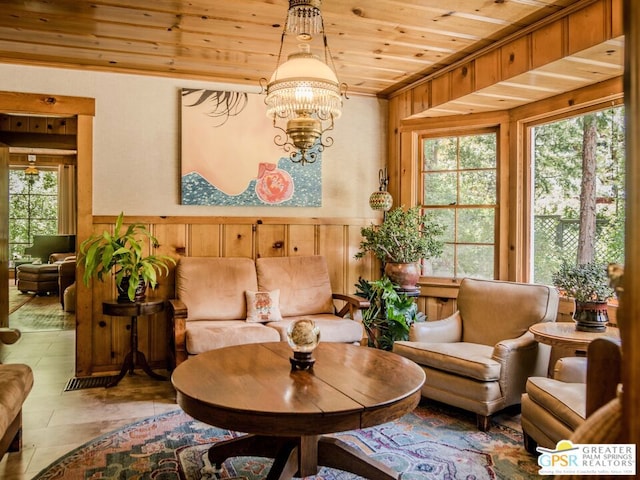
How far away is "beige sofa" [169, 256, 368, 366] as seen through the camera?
11.4 ft

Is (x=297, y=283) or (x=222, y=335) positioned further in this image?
(x=297, y=283)

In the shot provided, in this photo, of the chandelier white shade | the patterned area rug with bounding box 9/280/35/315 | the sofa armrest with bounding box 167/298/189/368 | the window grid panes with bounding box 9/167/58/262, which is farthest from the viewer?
the window grid panes with bounding box 9/167/58/262

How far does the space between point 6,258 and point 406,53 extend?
4.54 metres

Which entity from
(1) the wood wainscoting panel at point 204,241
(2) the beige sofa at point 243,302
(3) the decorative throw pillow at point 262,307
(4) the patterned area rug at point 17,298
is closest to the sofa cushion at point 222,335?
(2) the beige sofa at point 243,302

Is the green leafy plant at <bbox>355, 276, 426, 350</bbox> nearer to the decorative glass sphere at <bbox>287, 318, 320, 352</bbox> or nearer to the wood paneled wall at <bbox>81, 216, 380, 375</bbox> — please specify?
the wood paneled wall at <bbox>81, 216, 380, 375</bbox>

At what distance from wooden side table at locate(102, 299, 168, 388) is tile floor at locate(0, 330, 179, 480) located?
0.27 ft

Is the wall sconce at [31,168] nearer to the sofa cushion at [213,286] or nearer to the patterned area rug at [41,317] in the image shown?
the patterned area rug at [41,317]

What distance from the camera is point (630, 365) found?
60 cm

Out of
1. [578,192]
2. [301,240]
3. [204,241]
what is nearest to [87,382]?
[204,241]

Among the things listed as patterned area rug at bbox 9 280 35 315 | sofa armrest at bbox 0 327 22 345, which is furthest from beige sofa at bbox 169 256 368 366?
patterned area rug at bbox 9 280 35 315

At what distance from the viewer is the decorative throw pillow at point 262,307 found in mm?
3956

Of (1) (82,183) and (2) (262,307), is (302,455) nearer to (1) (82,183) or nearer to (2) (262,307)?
(2) (262,307)

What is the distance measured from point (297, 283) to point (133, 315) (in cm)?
135

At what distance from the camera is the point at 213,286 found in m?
4.05
